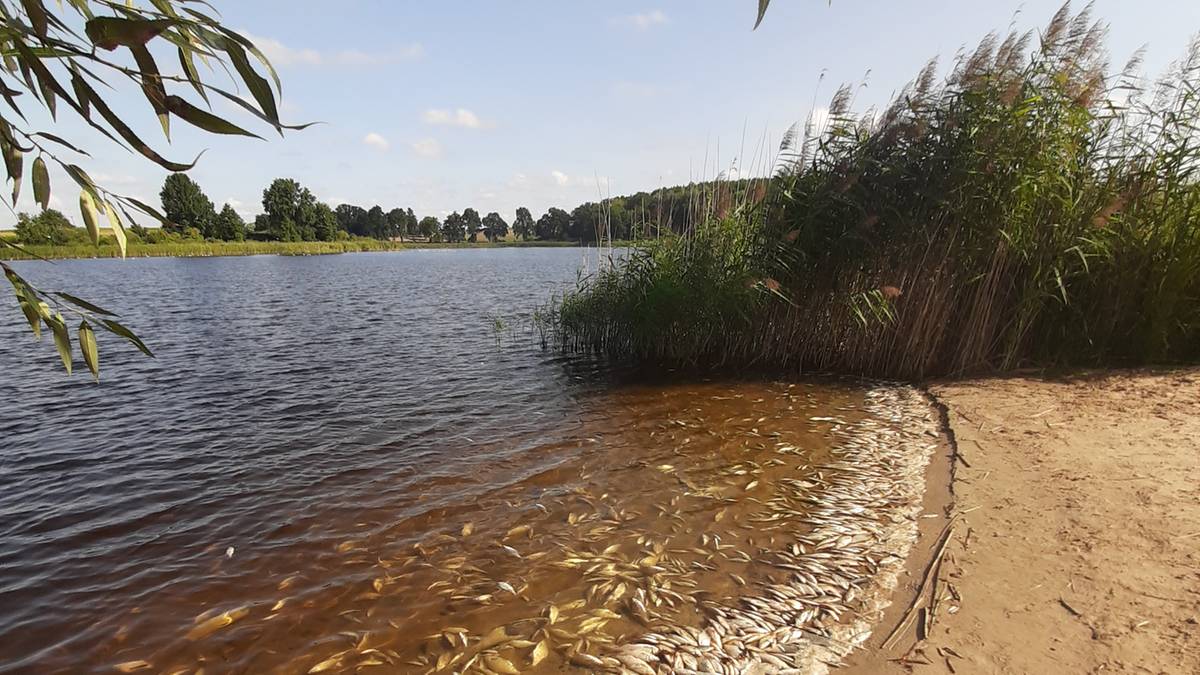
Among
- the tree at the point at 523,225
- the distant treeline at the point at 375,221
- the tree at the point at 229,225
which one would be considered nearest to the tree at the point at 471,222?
the distant treeline at the point at 375,221

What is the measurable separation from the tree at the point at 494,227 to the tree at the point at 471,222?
3407 mm

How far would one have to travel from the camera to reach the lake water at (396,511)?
3.98 meters

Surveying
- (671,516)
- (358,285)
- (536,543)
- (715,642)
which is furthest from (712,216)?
(358,285)

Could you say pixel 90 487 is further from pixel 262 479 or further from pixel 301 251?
pixel 301 251

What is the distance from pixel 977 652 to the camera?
3377 mm

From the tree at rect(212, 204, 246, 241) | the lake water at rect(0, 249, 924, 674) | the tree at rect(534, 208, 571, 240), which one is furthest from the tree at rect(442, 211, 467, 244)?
the lake water at rect(0, 249, 924, 674)

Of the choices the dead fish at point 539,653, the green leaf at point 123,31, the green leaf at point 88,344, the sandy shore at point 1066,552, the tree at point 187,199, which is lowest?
the dead fish at point 539,653

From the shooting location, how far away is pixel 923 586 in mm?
4090

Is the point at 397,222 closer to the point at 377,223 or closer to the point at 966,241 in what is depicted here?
the point at 377,223

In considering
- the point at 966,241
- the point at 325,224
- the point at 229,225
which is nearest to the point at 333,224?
the point at 325,224

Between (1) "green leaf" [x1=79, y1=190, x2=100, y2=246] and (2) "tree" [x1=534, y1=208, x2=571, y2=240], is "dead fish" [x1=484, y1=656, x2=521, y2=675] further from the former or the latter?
(2) "tree" [x1=534, y1=208, x2=571, y2=240]

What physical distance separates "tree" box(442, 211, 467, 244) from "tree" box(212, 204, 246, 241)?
3188 inches

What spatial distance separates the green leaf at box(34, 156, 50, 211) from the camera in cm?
135

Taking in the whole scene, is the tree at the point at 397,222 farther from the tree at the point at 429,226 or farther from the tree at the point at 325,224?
the tree at the point at 325,224
